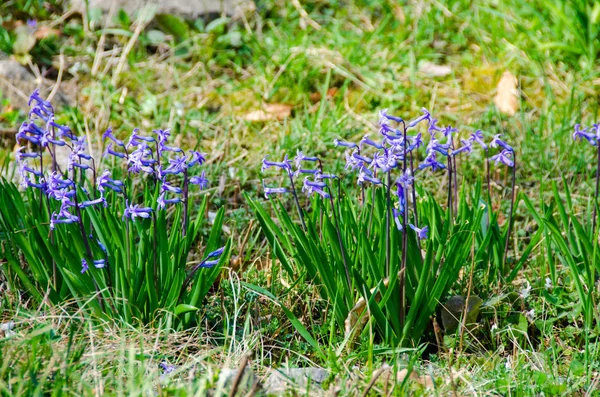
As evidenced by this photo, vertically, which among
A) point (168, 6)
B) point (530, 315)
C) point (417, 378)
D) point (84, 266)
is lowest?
point (530, 315)

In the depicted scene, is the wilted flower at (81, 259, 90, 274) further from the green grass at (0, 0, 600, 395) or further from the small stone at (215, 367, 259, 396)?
the small stone at (215, 367, 259, 396)

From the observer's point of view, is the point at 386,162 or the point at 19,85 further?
the point at 19,85

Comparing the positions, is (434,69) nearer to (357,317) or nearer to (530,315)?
(530,315)

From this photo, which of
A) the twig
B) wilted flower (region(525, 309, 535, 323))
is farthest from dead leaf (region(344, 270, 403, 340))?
the twig

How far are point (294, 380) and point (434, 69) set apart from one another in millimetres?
3111

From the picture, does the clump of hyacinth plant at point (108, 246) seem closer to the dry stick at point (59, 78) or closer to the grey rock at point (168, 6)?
the dry stick at point (59, 78)

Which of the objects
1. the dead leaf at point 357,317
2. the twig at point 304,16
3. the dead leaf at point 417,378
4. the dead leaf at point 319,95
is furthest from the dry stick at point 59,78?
the dead leaf at point 417,378

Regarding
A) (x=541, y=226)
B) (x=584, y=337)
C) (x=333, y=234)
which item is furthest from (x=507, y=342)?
(x=333, y=234)

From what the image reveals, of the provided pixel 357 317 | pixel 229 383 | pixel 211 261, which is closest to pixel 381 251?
pixel 357 317

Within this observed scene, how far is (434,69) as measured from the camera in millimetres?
4691

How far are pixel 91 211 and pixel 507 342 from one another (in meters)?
1.55

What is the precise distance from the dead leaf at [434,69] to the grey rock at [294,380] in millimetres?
2894

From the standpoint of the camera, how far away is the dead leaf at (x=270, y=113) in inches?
166

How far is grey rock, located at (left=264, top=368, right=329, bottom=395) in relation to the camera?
204 centimetres
